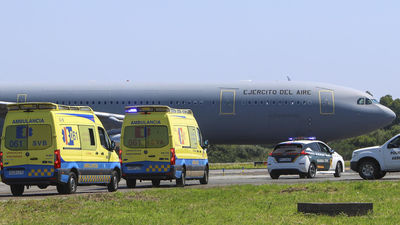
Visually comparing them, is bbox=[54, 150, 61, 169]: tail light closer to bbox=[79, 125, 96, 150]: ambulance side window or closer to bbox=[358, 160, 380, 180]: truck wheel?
bbox=[79, 125, 96, 150]: ambulance side window

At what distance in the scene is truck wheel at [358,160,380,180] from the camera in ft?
94.7

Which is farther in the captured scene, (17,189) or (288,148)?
(288,148)

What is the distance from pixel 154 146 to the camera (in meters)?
25.3

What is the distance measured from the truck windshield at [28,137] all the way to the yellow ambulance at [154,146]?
177 inches

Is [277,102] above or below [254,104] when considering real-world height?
above

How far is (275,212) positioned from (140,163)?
10578mm

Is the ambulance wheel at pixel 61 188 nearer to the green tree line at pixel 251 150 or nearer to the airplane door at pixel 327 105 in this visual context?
the airplane door at pixel 327 105

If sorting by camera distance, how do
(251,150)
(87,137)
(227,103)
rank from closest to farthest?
Result: (87,137)
(227,103)
(251,150)

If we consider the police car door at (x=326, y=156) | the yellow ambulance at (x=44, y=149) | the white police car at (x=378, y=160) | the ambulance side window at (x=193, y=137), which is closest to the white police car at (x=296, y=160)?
the police car door at (x=326, y=156)

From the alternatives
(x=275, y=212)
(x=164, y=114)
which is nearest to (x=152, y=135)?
(x=164, y=114)

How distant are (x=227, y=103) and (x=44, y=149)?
79.5 feet

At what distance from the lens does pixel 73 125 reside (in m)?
22.3

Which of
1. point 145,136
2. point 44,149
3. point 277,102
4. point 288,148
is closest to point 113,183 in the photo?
point 145,136

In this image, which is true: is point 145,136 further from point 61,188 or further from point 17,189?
point 17,189
